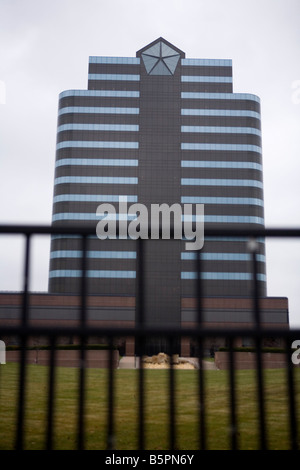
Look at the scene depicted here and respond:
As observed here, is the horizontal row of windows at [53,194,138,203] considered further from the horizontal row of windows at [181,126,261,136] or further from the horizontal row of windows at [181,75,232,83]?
the horizontal row of windows at [181,75,232,83]

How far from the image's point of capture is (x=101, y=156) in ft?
199

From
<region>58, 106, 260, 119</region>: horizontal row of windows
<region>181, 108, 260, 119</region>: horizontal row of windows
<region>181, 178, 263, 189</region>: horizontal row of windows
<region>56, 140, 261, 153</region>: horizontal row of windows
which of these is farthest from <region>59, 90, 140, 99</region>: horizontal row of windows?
<region>181, 178, 263, 189</region>: horizontal row of windows

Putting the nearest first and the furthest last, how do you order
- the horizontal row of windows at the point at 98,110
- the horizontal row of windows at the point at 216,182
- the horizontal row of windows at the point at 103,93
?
the horizontal row of windows at the point at 216,182 < the horizontal row of windows at the point at 98,110 < the horizontal row of windows at the point at 103,93

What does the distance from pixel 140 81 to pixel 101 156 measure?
1401 cm

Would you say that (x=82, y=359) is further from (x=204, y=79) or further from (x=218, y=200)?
(x=204, y=79)

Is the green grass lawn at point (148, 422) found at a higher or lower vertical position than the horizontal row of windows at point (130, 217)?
lower

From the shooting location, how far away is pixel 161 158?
61438mm

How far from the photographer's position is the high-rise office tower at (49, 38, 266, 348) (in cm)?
5697

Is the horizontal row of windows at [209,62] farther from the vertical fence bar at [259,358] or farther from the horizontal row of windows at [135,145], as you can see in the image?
the vertical fence bar at [259,358]

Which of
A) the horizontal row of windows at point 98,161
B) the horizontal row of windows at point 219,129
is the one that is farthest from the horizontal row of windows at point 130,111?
the horizontal row of windows at point 98,161

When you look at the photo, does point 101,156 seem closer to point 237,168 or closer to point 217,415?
point 237,168

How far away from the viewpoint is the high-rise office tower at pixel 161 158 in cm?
5697

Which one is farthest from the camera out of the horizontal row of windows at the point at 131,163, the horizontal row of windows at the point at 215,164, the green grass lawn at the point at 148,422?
the horizontal row of windows at the point at 215,164
